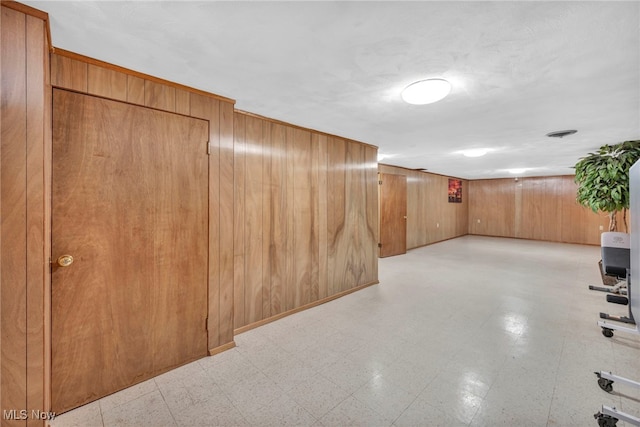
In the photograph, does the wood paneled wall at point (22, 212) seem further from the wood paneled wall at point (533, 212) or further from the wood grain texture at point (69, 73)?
the wood paneled wall at point (533, 212)

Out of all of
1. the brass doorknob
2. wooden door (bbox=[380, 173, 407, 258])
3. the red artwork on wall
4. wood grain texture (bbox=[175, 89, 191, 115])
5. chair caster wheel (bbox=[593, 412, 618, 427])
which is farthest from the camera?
the red artwork on wall

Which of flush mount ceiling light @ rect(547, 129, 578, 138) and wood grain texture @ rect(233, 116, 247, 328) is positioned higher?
flush mount ceiling light @ rect(547, 129, 578, 138)

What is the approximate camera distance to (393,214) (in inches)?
252

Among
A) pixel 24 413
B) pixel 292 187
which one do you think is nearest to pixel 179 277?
pixel 24 413

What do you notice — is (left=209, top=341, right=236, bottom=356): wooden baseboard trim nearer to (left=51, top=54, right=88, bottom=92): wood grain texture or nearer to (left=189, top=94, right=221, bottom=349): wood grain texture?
(left=189, top=94, right=221, bottom=349): wood grain texture

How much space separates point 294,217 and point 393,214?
399 cm

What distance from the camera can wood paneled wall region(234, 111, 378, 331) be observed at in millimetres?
2658

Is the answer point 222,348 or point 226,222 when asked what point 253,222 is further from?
point 222,348

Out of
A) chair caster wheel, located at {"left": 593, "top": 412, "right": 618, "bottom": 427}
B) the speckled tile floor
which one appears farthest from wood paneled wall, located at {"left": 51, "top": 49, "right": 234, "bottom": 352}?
chair caster wheel, located at {"left": 593, "top": 412, "right": 618, "bottom": 427}

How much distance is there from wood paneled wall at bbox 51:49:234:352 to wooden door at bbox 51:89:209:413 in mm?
67

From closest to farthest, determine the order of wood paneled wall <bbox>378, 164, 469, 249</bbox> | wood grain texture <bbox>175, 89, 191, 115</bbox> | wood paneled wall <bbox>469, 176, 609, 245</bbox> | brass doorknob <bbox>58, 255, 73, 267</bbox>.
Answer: brass doorknob <bbox>58, 255, 73, 267</bbox>, wood grain texture <bbox>175, 89, 191, 115</bbox>, wood paneled wall <bbox>378, 164, 469, 249</bbox>, wood paneled wall <bbox>469, 176, 609, 245</bbox>

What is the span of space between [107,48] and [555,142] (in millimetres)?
5406

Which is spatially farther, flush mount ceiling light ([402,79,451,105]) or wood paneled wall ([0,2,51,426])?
flush mount ceiling light ([402,79,451,105])

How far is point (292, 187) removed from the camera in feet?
9.96
